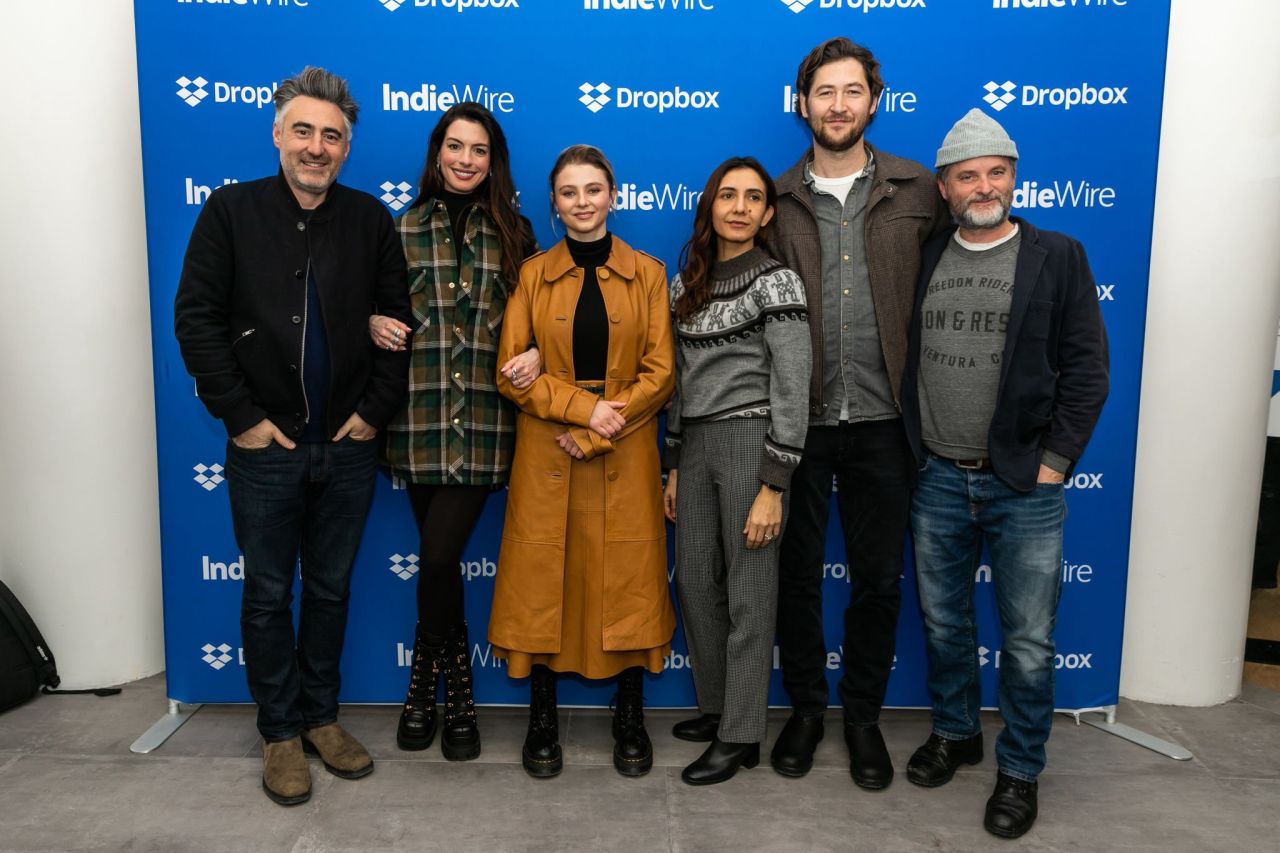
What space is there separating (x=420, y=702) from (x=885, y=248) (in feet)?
6.91

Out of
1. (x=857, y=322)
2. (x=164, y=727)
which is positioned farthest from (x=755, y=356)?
(x=164, y=727)

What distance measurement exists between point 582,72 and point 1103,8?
1.77 metres

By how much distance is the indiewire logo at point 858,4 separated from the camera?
3258 millimetres

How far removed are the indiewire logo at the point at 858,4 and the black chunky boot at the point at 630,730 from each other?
89.9 inches

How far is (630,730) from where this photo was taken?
314 cm

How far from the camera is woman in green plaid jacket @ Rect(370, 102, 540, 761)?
2977 millimetres

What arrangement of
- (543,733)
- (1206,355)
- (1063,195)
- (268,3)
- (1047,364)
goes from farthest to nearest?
1. (1206,355)
2. (1063,195)
3. (268,3)
4. (543,733)
5. (1047,364)

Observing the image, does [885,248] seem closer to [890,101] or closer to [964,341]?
[964,341]

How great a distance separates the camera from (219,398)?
2711mm

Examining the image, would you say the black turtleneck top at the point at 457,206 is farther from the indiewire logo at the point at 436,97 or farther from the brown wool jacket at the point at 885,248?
the brown wool jacket at the point at 885,248

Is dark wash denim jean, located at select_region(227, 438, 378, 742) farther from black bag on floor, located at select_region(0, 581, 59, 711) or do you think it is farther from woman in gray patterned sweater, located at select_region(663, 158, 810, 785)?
black bag on floor, located at select_region(0, 581, 59, 711)

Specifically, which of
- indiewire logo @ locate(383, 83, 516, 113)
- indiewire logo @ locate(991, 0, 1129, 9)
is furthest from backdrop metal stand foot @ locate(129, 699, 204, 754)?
indiewire logo @ locate(991, 0, 1129, 9)

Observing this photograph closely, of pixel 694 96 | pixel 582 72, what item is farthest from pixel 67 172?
pixel 694 96

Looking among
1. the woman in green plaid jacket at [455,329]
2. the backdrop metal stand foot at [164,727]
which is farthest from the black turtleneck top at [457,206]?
the backdrop metal stand foot at [164,727]
